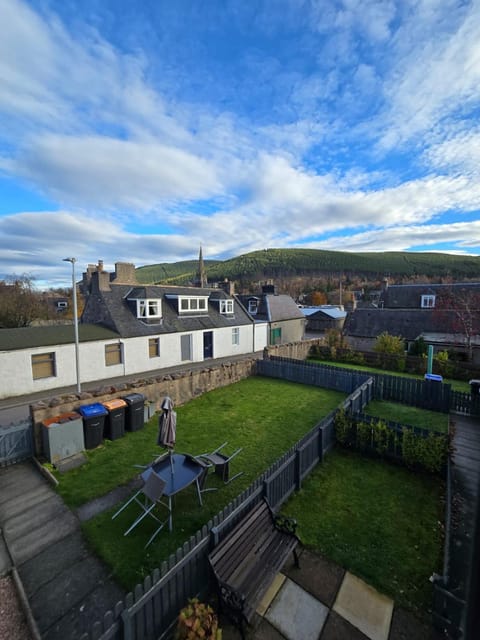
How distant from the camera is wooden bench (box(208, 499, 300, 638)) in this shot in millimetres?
4539

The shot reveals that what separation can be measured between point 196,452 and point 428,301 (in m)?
35.8

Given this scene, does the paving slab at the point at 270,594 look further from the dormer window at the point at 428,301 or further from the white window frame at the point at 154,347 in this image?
the dormer window at the point at 428,301

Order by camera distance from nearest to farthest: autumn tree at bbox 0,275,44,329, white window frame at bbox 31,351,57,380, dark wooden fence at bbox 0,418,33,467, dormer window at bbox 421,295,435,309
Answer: dark wooden fence at bbox 0,418,33,467 < white window frame at bbox 31,351,57,380 < autumn tree at bbox 0,275,44,329 < dormer window at bbox 421,295,435,309

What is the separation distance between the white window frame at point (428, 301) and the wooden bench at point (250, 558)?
121ft

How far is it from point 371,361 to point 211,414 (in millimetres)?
15423

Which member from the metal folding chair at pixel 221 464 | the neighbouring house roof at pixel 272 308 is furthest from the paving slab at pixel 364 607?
the neighbouring house roof at pixel 272 308

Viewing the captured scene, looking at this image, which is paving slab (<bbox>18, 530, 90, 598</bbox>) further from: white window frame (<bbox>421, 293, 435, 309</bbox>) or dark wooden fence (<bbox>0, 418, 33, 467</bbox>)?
white window frame (<bbox>421, 293, 435, 309</bbox>)

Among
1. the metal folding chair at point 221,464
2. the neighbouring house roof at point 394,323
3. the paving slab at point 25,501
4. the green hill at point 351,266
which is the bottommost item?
the paving slab at point 25,501

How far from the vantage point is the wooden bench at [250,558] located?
4.54 m

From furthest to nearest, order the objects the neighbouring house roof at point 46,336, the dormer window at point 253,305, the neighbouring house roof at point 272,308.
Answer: the dormer window at point 253,305 → the neighbouring house roof at point 272,308 → the neighbouring house roof at point 46,336

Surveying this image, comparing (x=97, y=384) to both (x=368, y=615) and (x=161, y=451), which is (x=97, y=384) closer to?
(x=161, y=451)

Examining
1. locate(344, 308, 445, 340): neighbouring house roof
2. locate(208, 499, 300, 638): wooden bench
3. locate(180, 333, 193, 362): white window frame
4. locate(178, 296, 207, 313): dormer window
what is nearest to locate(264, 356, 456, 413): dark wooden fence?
locate(180, 333, 193, 362): white window frame

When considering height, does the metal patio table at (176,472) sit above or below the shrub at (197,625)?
above

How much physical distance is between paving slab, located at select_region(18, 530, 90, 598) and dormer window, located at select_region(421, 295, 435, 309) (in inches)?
1538
